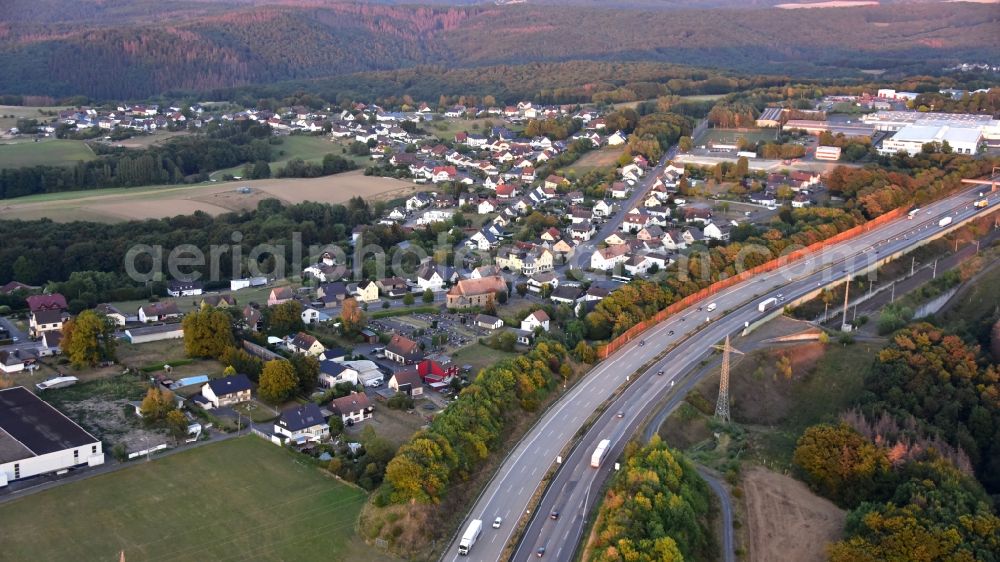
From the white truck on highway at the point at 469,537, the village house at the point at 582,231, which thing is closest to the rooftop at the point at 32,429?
the white truck on highway at the point at 469,537

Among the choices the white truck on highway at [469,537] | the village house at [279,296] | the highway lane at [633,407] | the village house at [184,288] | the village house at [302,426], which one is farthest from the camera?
the village house at [184,288]

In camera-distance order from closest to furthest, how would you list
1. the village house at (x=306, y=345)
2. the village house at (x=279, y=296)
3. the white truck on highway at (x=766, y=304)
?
1. the village house at (x=306, y=345)
2. the white truck on highway at (x=766, y=304)
3. the village house at (x=279, y=296)

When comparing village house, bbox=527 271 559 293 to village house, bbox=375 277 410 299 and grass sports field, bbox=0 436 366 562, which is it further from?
grass sports field, bbox=0 436 366 562

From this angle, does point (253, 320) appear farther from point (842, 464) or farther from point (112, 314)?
point (842, 464)

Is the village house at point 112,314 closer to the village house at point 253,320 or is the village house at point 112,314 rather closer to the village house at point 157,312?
the village house at point 157,312

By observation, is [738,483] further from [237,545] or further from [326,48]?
[326,48]
